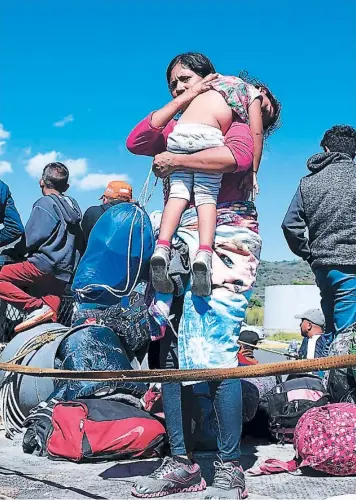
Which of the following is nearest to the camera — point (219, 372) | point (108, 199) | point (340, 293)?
point (219, 372)

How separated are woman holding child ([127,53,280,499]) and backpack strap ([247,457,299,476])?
390 millimetres

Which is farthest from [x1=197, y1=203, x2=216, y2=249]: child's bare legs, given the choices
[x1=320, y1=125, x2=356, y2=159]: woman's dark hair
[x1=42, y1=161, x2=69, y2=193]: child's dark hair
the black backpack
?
[x1=42, y1=161, x2=69, y2=193]: child's dark hair

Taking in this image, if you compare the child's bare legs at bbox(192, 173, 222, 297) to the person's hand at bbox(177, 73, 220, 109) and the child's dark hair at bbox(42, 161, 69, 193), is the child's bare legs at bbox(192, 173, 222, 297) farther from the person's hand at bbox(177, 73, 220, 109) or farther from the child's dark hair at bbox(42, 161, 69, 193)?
the child's dark hair at bbox(42, 161, 69, 193)

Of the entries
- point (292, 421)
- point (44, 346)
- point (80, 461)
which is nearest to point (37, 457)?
point (80, 461)

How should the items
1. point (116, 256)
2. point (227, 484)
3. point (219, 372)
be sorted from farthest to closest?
point (116, 256) < point (227, 484) < point (219, 372)

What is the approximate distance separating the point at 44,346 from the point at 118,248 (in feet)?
3.73

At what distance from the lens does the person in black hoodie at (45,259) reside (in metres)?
5.83

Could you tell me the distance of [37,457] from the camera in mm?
3613

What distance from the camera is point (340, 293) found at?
4.30 meters

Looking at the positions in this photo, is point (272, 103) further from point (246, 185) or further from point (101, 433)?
point (101, 433)

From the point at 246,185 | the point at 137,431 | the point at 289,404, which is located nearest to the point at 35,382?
the point at 137,431

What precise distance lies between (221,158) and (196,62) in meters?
0.58

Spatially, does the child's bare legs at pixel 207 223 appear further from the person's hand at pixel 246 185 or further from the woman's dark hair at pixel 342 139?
the woman's dark hair at pixel 342 139

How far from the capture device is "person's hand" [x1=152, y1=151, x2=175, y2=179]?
2.92 meters
